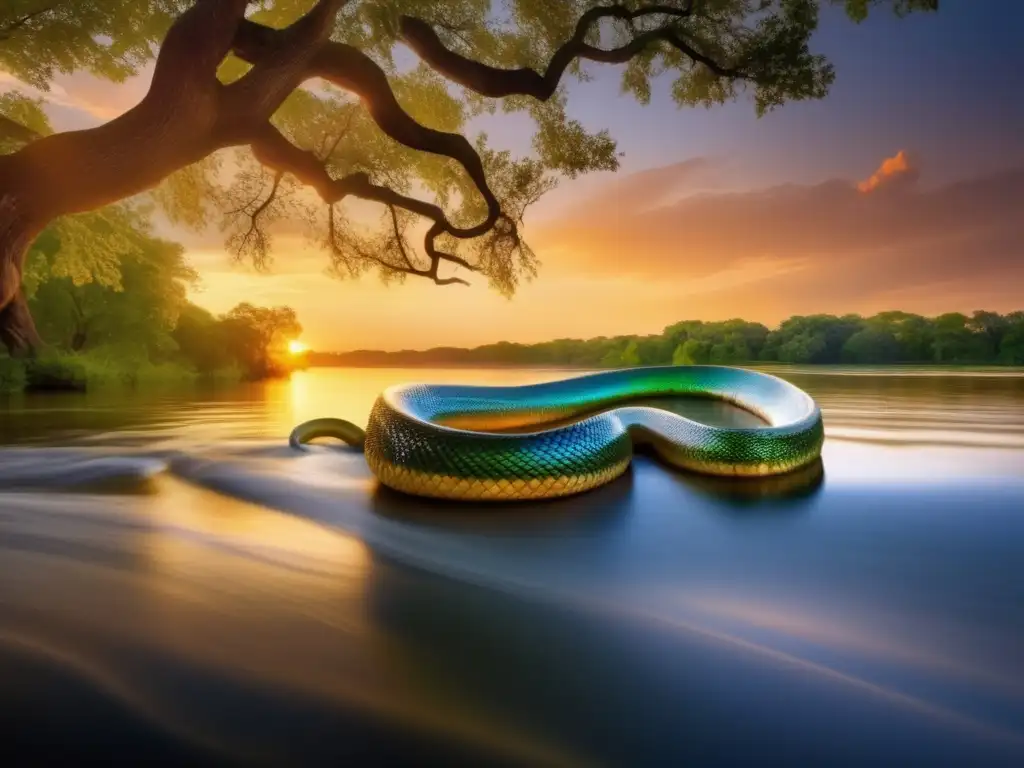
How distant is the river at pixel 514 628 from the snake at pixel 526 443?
141 millimetres

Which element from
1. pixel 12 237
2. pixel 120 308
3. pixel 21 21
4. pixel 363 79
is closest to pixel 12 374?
pixel 12 237

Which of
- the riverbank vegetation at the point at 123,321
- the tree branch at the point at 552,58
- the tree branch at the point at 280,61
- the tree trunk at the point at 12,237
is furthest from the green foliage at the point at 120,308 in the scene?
the tree branch at the point at 552,58

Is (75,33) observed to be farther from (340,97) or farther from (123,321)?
(123,321)

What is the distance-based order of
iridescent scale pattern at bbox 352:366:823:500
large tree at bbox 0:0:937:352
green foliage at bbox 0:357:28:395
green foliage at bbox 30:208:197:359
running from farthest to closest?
green foliage at bbox 30:208:197:359
green foliage at bbox 0:357:28:395
large tree at bbox 0:0:937:352
iridescent scale pattern at bbox 352:366:823:500

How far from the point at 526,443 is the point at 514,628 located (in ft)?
4.06

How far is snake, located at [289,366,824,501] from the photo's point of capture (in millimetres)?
2475

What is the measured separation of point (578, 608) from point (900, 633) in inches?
28.5

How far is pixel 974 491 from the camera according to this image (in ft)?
8.97

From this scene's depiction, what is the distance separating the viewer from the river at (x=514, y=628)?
0.90m

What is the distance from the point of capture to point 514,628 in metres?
1.28

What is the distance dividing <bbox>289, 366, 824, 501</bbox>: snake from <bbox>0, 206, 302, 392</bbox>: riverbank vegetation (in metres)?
14.1

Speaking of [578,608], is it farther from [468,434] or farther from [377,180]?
[377,180]

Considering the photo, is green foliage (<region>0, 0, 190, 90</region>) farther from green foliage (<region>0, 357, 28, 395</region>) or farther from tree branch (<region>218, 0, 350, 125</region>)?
green foliage (<region>0, 357, 28, 395</region>)

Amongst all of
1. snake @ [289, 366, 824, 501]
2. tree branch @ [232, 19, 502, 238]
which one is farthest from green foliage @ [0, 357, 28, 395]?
snake @ [289, 366, 824, 501]
